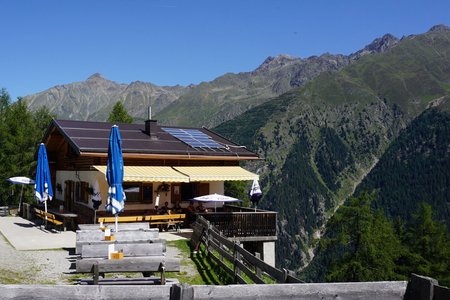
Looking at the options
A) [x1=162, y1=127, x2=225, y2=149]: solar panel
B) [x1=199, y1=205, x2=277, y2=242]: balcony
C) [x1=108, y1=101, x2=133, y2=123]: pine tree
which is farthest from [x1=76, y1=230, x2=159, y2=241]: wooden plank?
[x1=108, y1=101, x2=133, y2=123]: pine tree

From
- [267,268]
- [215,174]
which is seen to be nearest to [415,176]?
[215,174]

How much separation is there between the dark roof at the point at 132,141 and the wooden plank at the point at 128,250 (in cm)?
988

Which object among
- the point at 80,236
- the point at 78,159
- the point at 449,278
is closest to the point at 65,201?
the point at 78,159

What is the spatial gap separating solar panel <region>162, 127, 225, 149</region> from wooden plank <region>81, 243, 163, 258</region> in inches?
531

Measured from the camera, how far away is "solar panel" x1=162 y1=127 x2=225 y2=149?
86.2 feet

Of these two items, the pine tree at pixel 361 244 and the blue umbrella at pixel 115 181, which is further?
the pine tree at pixel 361 244

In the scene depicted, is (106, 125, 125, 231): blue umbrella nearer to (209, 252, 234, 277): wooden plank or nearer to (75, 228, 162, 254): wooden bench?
(75, 228, 162, 254): wooden bench

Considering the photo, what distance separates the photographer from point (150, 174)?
2136cm

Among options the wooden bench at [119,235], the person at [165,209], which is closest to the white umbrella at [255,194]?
the person at [165,209]

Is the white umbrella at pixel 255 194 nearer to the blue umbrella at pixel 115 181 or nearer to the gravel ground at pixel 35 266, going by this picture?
the blue umbrella at pixel 115 181

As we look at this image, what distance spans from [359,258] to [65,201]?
2157 centimetres

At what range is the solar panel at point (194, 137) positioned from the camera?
1035 inches

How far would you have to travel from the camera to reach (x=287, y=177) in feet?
645

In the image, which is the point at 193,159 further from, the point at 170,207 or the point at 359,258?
the point at 359,258
